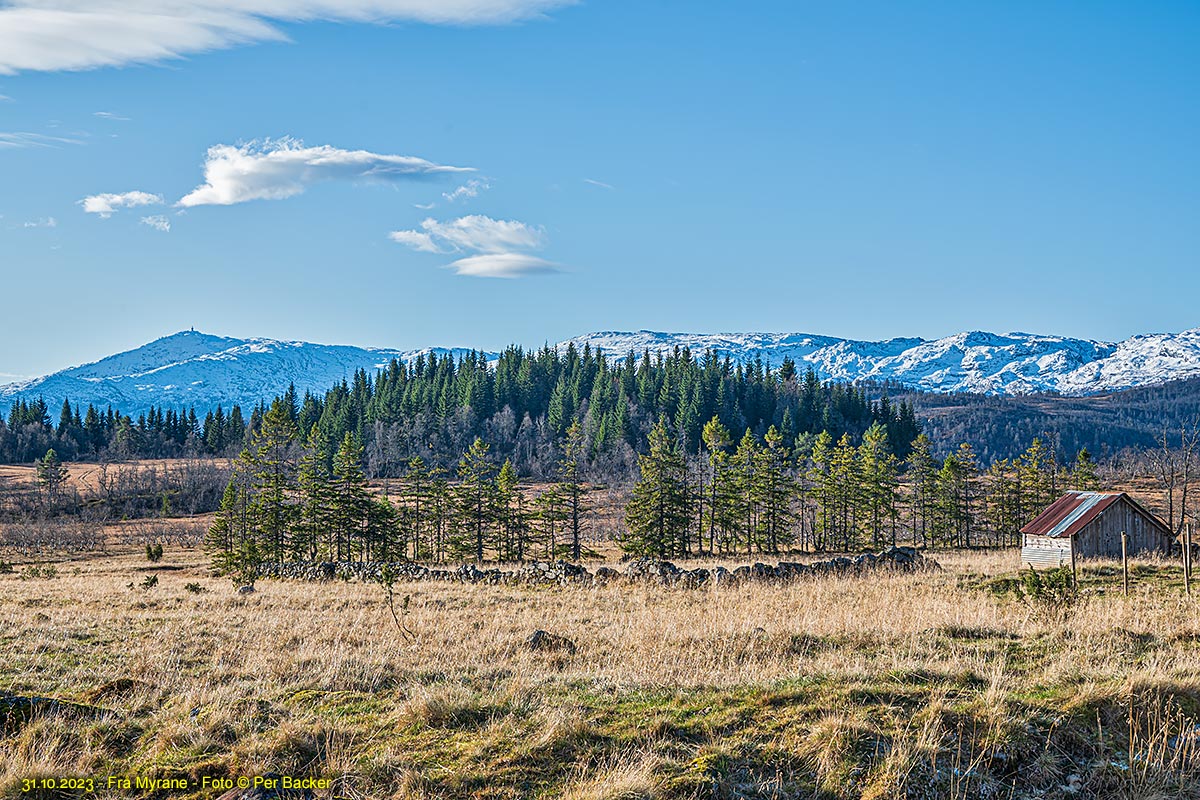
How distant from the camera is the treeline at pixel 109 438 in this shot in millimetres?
153000

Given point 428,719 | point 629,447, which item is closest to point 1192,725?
point 428,719

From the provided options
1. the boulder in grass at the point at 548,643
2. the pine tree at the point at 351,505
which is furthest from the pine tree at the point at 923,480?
the boulder in grass at the point at 548,643

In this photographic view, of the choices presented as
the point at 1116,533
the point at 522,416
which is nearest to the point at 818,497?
the point at 1116,533

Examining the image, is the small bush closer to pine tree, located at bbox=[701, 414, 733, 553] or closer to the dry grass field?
the dry grass field

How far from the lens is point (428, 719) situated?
26.1ft

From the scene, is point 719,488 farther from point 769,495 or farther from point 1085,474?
point 1085,474

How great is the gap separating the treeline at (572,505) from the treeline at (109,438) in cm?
9809

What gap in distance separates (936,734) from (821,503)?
63.6 metres

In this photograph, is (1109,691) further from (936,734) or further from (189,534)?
(189,534)

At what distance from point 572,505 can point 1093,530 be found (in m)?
38.5

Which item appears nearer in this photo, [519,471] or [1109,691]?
[1109,691]

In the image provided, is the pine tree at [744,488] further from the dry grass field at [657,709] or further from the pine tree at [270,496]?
the dry grass field at [657,709]

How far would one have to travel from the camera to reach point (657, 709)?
816 cm

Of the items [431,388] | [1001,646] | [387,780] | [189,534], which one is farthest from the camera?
[431,388]
